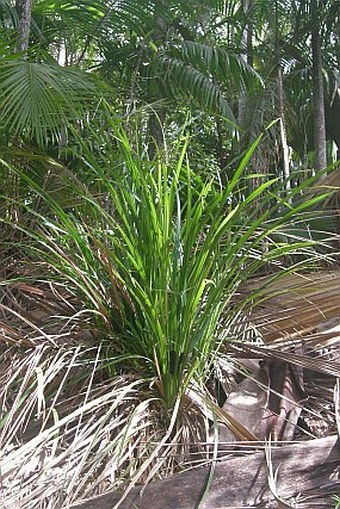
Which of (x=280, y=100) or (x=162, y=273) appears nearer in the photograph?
(x=162, y=273)

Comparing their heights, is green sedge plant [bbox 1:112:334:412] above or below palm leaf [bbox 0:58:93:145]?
below

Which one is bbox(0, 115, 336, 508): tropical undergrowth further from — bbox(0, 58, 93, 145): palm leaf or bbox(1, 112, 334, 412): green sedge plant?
bbox(0, 58, 93, 145): palm leaf

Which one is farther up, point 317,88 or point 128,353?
point 317,88

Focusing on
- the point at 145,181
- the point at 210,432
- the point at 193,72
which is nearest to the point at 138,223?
the point at 145,181

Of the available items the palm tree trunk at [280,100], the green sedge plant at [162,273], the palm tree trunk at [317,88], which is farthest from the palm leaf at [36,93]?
the palm tree trunk at [317,88]

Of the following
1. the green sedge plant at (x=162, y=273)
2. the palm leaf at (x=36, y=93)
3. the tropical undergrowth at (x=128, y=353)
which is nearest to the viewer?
the tropical undergrowth at (x=128, y=353)

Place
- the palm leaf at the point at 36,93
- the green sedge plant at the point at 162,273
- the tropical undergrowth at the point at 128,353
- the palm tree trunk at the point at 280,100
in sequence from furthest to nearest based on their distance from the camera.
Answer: the palm tree trunk at the point at 280,100 → the palm leaf at the point at 36,93 → the green sedge plant at the point at 162,273 → the tropical undergrowth at the point at 128,353

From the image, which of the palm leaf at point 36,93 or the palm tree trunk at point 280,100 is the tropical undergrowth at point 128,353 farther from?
the palm tree trunk at point 280,100

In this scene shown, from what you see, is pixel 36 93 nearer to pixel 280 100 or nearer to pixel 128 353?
pixel 128 353

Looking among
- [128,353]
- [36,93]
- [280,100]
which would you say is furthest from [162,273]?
[280,100]

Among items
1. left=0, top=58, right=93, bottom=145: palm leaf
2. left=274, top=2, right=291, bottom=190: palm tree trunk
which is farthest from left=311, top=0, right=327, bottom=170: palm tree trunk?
left=0, top=58, right=93, bottom=145: palm leaf

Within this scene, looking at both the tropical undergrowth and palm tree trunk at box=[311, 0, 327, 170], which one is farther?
palm tree trunk at box=[311, 0, 327, 170]

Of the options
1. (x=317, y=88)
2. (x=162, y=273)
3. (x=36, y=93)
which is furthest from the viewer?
(x=317, y=88)

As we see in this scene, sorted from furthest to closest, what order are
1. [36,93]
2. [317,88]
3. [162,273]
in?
[317,88] < [36,93] < [162,273]
